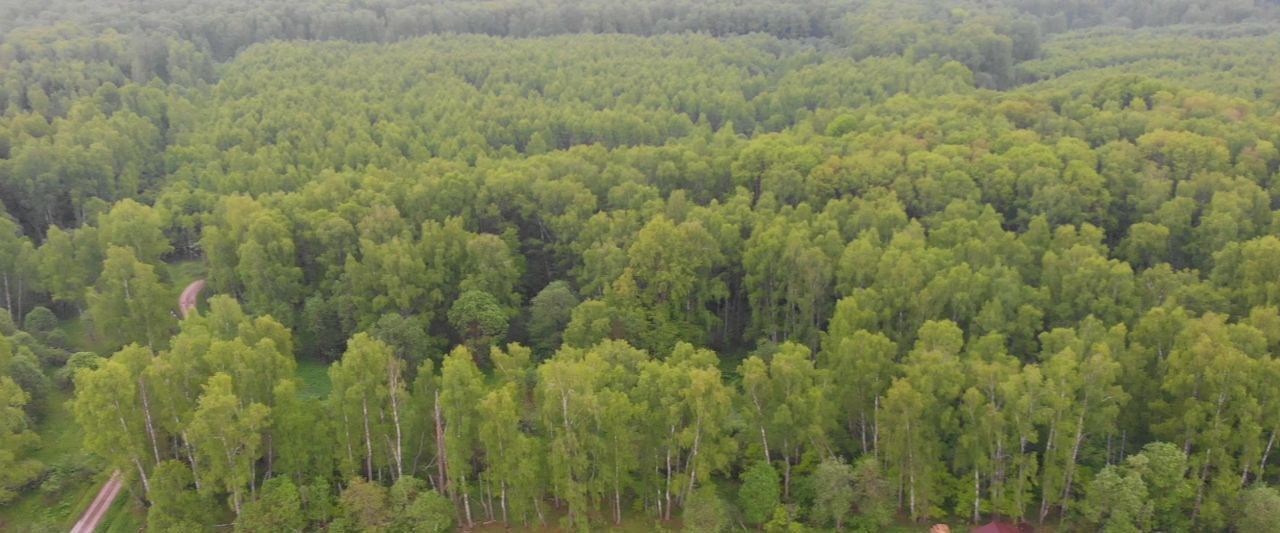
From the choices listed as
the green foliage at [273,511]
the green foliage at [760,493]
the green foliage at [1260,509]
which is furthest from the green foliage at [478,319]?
the green foliage at [1260,509]

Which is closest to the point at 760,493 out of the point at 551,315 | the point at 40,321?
the point at 551,315

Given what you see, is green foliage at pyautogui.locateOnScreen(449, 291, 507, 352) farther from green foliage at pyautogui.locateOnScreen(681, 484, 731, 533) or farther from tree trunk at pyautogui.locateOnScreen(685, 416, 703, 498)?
green foliage at pyautogui.locateOnScreen(681, 484, 731, 533)

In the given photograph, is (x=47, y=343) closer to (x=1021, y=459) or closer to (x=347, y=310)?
(x=347, y=310)

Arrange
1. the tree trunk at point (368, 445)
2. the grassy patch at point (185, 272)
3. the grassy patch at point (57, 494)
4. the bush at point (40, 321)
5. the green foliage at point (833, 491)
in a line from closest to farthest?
the green foliage at point (833, 491)
the tree trunk at point (368, 445)
the grassy patch at point (57, 494)
the bush at point (40, 321)
the grassy patch at point (185, 272)

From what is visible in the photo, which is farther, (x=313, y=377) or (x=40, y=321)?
(x=40, y=321)

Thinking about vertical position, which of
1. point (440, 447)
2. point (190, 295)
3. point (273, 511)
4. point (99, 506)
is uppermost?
point (440, 447)

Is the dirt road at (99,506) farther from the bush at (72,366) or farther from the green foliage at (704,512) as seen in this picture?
the green foliage at (704,512)

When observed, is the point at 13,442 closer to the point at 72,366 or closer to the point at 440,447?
the point at 72,366
